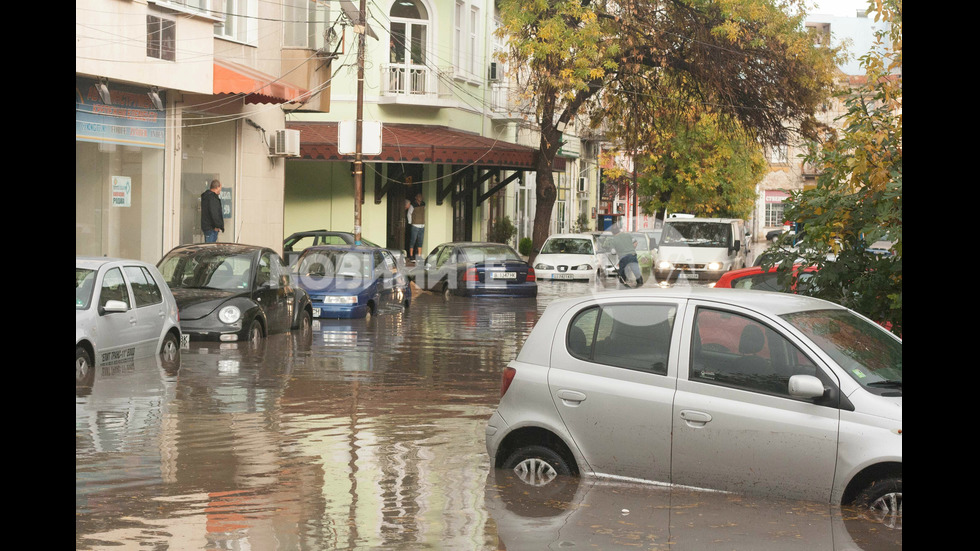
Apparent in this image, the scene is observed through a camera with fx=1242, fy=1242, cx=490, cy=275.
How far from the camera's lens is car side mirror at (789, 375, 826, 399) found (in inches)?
270

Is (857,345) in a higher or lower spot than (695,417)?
higher

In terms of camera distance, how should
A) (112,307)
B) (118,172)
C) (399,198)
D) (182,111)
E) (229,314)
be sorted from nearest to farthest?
(112,307), (229,314), (118,172), (182,111), (399,198)

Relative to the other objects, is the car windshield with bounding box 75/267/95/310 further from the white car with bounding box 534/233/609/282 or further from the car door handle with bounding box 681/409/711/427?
the white car with bounding box 534/233/609/282

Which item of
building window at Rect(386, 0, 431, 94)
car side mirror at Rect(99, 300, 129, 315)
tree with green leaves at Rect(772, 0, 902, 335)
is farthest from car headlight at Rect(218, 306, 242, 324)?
building window at Rect(386, 0, 431, 94)

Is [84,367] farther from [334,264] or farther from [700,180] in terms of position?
[700,180]

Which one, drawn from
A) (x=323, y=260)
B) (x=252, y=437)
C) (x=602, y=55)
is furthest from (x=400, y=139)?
(x=252, y=437)

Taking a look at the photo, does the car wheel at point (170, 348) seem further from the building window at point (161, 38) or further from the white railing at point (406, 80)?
the white railing at point (406, 80)

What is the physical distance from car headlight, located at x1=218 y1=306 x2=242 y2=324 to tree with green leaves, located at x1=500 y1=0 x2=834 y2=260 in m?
17.4

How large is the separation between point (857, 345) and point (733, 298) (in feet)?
2.57

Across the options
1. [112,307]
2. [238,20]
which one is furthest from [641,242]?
[112,307]

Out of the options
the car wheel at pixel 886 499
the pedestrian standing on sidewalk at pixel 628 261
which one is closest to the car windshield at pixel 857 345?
the car wheel at pixel 886 499

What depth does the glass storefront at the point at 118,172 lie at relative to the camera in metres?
21.8

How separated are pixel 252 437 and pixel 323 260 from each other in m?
13.2

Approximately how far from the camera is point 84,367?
13062mm
